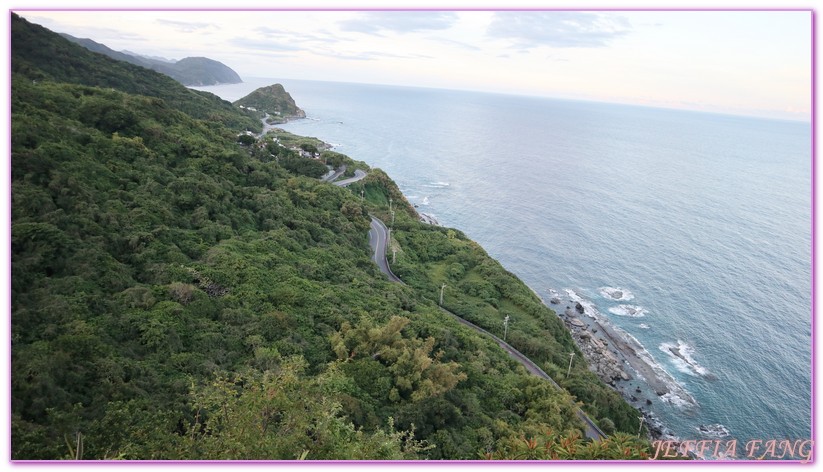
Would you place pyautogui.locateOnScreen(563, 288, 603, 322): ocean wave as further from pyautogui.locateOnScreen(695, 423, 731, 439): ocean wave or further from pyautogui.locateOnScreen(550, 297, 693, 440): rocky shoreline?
pyautogui.locateOnScreen(695, 423, 731, 439): ocean wave

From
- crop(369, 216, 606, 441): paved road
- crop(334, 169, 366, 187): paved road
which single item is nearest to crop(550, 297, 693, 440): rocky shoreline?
crop(369, 216, 606, 441): paved road

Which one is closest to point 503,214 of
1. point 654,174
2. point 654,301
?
point 654,301

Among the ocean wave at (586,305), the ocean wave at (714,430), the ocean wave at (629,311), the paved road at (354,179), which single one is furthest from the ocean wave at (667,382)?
the paved road at (354,179)

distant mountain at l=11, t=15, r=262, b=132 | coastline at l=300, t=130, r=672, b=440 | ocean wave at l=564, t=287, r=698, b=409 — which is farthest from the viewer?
distant mountain at l=11, t=15, r=262, b=132

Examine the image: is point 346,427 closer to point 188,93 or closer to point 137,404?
point 137,404

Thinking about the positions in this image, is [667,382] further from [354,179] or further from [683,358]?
[354,179]

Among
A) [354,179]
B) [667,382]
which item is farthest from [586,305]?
[354,179]

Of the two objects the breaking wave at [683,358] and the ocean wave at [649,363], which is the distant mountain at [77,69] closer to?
the ocean wave at [649,363]
